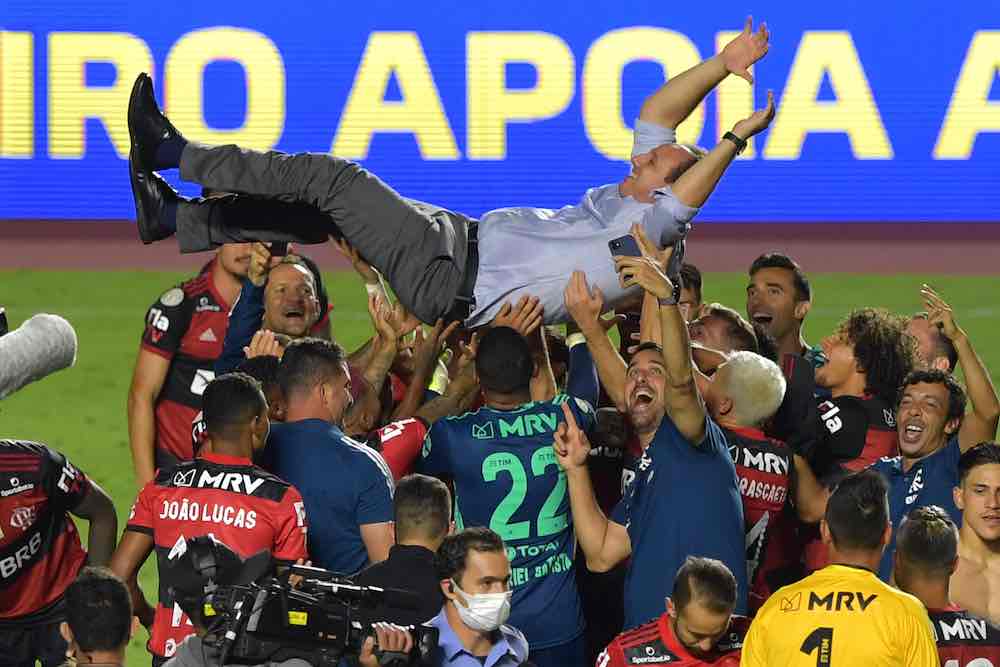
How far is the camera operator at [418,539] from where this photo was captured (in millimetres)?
5395

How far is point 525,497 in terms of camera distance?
Result: 617cm

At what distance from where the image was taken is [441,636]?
5.44 m

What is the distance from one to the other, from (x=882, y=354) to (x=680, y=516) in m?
1.96

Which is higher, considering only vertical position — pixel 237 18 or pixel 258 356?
pixel 237 18

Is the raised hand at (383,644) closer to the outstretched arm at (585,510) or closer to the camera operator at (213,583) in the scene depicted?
the camera operator at (213,583)

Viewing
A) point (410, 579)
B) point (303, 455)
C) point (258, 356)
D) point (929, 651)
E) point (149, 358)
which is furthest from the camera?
point (149, 358)

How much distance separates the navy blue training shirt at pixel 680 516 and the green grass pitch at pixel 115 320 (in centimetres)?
482

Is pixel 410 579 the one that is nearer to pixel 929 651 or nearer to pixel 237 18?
pixel 929 651

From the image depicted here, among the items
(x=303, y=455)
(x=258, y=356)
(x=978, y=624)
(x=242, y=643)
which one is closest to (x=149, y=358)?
(x=258, y=356)

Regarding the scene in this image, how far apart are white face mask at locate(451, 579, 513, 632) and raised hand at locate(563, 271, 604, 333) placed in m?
1.42

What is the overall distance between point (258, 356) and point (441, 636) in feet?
6.02

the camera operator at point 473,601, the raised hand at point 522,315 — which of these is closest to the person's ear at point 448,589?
the camera operator at point 473,601

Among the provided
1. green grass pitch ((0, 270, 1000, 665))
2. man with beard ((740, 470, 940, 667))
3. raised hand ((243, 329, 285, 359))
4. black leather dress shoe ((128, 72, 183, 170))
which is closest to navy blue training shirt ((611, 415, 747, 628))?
man with beard ((740, 470, 940, 667))

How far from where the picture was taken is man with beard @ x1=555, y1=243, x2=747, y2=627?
5.75m
